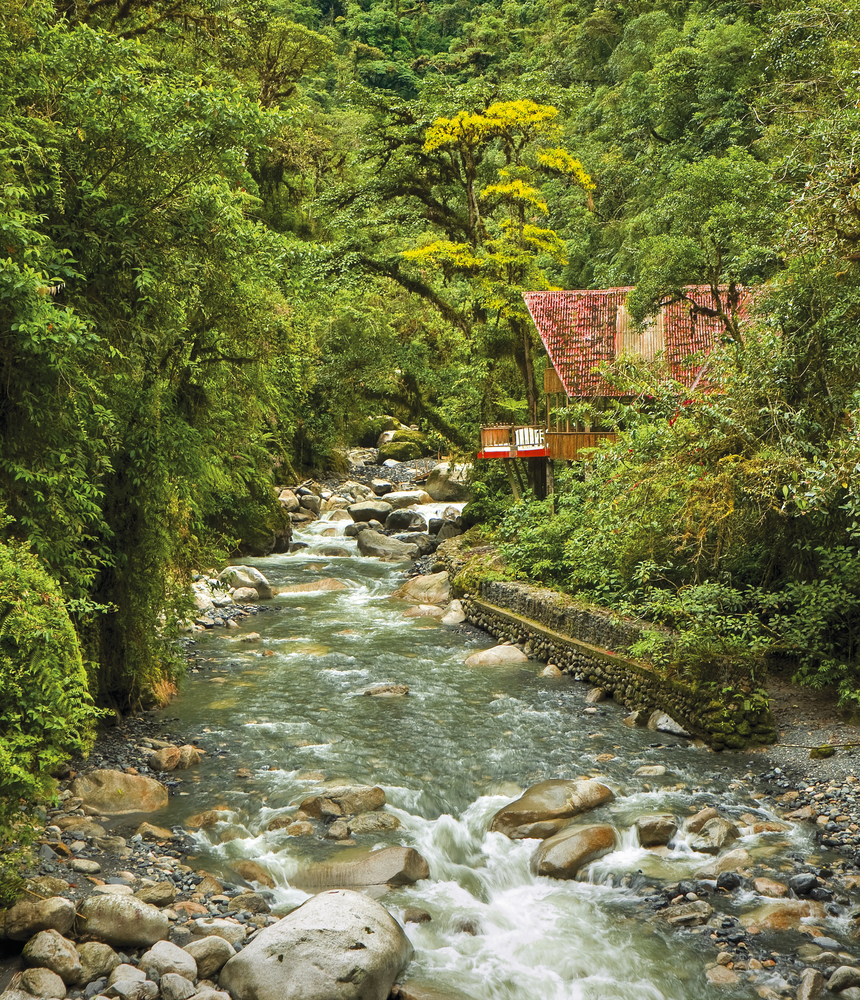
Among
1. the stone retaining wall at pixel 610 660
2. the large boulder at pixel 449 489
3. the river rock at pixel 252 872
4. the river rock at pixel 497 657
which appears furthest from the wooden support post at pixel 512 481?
the river rock at pixel 252 872

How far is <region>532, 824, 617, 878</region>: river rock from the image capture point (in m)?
7.52

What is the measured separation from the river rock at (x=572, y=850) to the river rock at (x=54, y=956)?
13.0ft

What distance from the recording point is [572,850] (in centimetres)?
762

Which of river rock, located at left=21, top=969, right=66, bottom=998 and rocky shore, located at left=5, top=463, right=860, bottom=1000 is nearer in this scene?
river rock, located at left=21, top=969, right=66, bottom=998

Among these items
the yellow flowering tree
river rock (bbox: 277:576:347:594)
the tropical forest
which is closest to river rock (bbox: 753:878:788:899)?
the tropical forest

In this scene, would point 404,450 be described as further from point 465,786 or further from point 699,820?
point 699,820

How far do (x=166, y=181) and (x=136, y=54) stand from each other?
1711 millimetres

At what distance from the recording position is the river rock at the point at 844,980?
5758 mm

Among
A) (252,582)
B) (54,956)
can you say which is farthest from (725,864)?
(252,582)

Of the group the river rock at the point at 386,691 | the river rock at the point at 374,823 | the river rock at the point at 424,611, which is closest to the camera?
the river rock at the point at 374,823

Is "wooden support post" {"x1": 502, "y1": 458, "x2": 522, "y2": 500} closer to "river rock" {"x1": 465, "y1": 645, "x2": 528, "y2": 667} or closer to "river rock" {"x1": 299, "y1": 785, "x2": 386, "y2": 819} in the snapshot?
"river rock" {"x1": 465, "y1": 645, "x2": 528, "y2": 667}

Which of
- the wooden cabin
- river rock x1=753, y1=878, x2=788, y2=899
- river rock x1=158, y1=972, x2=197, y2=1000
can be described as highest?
the wooden cabin

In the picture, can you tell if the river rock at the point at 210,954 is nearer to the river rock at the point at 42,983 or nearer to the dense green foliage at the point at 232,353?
the river rock at the point at 42,983

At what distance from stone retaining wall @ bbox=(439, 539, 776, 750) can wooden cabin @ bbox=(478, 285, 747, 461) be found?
178 inches
